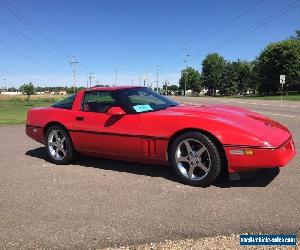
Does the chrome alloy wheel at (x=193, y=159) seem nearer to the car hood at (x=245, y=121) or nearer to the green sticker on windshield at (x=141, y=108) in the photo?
the car hood at (x=245, y=121)

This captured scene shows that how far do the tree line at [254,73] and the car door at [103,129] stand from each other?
7542cm

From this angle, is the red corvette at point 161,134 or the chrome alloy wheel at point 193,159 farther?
the chrome alloy wheel at point 193,159

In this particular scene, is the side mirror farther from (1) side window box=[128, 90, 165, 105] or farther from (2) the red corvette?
(1) side window box=[128, 90, 165, 105]

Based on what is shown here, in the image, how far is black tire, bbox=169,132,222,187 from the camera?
4.91 meters

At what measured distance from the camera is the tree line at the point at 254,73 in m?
77.4

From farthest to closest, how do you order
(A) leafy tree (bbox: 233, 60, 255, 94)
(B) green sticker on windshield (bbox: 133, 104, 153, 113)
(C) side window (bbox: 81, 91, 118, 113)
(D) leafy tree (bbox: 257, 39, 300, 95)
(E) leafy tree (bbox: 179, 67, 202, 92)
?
(E) leafy tree (bbox: 179, 67, 202, 92)
(A) leafy tree (bbox: 233, 60, 255, 94)
(D) leafy tree (bbox: 257, 39, 300, 95)
(C) side window (bbox: 81, 91, 118, 113)
(B) green sticker on windshield (bbox: 133, 104, 153, 113)

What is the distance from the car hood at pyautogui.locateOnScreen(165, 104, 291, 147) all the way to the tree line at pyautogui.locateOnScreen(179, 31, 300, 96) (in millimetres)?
75425

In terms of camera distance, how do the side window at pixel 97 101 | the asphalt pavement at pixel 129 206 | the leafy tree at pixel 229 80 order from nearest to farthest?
the asphalt pavement at pixel 129 206 < the side window at pixel 97 101 < the leafy tree at pixel 229 80

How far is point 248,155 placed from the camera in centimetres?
470

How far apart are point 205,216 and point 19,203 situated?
2144 mm

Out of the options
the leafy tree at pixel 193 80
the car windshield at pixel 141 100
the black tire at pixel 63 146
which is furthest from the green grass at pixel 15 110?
the leafy tree at pixel 193 80

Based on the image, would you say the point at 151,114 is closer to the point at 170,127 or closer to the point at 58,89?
the point at 170,127

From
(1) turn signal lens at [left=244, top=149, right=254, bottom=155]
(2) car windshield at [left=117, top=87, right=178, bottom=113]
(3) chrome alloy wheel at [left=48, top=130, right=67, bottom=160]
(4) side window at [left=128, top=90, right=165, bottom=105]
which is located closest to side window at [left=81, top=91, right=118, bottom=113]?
(2) car windshield at [left=117, top=87, right=178, bottom=113]

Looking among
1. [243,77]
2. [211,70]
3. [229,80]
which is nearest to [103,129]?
[229,80]
